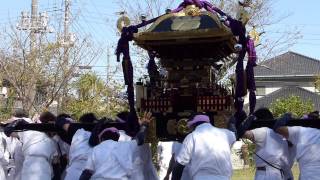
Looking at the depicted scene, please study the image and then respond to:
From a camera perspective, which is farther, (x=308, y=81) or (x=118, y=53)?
(x=308, y=81)

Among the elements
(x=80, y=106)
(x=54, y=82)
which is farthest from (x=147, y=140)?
(x=80, y=106)

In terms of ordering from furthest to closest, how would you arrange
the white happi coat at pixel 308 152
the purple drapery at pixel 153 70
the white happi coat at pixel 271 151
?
the purple drapery at pixel 153 70, the white happi coat at pixel 271 151, the white happi coat at pixel 308 152

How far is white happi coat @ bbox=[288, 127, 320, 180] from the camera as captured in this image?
673cm

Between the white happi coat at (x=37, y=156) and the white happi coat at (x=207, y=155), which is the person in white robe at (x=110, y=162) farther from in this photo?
the white happi coat at (x=37, y=156)

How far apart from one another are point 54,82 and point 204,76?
1204 centimetres

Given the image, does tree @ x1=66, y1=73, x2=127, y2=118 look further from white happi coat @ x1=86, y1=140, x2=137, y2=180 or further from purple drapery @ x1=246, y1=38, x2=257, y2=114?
white happi coat @ x1=86, y1=140, x2=137, y2=180

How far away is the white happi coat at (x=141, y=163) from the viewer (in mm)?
7159

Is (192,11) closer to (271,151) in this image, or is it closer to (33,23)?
(271,151)

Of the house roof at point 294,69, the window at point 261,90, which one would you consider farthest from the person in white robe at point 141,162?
the window at point 261,90

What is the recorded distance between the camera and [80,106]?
76.0ft

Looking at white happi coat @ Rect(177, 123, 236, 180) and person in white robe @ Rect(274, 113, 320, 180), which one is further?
person in white robe @ Rect(274, 113, 320, 180)

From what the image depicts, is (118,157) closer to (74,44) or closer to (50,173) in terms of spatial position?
(50,173)

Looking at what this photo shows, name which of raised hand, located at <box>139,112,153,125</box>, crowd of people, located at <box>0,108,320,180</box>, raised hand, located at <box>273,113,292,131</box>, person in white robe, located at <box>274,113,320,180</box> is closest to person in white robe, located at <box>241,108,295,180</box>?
crowd of people, located at <box>0,108,320,180</box>

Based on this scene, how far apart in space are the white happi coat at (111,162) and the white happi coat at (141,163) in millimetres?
240
